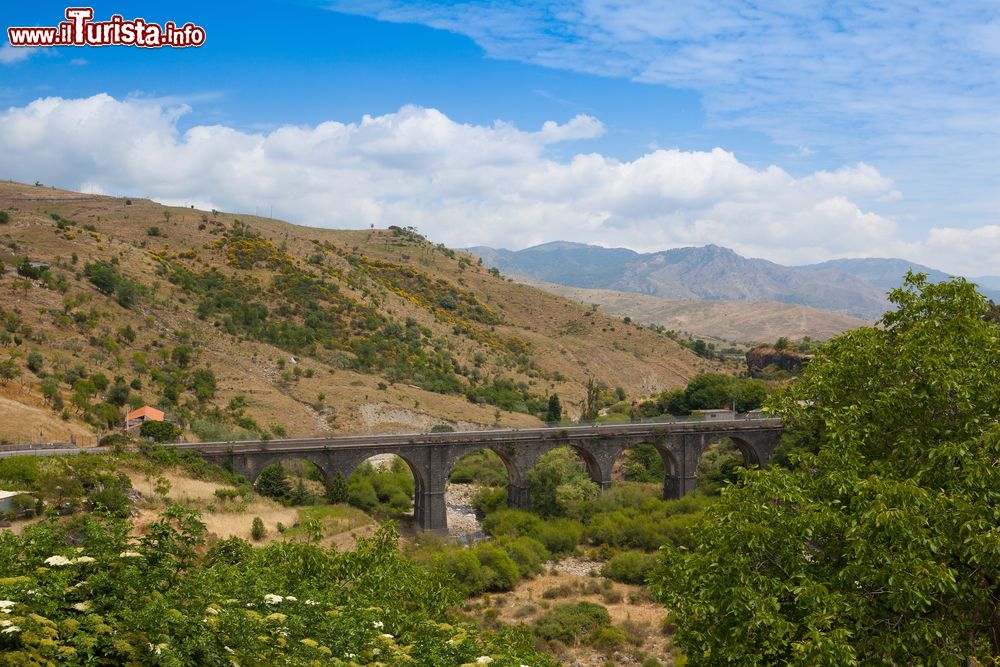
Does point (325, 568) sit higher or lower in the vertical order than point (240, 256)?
lower

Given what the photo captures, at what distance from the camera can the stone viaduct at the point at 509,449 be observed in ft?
123

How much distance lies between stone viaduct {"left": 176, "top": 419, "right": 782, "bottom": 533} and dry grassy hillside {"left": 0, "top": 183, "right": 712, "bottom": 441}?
29.5 ft

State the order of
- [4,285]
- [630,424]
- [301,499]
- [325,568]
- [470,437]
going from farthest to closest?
1. [4,285]
2. [630,424]
3. [470,437]
4. [301,499]
5. [325,568]

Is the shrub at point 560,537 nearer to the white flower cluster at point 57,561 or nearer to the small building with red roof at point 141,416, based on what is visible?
the small building with red roof at point 141,416

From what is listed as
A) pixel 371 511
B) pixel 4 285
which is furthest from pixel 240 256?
pixel 371 511

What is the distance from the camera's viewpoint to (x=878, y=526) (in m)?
9.52

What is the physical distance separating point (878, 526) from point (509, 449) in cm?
3399

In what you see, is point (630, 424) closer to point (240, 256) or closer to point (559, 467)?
→ point (559, 467)

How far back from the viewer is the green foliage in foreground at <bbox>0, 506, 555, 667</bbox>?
7.95 meters

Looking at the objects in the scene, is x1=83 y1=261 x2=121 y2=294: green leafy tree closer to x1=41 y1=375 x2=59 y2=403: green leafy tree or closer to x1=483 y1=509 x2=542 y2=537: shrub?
x1=41 y1=375 x2=59 y2=403: green leafy tree

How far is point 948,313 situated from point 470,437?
31.7 metres

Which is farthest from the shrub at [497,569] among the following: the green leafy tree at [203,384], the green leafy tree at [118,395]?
the green leafy tree at [203,384]

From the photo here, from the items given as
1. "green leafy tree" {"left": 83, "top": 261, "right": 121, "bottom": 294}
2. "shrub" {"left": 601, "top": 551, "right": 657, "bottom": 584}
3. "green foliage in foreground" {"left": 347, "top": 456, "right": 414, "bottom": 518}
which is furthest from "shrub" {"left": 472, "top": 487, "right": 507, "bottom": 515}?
"green leafy tree" {"left": 83, "top": 261, "right": 121, "bottom": 294}

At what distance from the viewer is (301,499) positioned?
127ft
